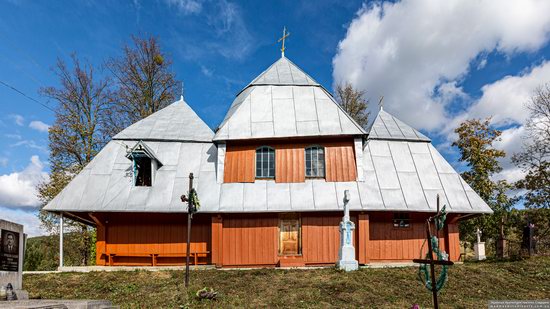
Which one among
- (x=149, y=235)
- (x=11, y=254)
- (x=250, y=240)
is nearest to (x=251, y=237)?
(x=250, y=240)

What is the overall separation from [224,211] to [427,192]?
8.80 metres

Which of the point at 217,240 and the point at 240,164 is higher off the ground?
the point at 240,164

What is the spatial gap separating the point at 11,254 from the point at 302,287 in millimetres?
7964

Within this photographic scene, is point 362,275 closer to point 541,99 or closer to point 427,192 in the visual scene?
Result: point 427,192

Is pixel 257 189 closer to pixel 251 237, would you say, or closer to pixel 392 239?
pixel 251 237

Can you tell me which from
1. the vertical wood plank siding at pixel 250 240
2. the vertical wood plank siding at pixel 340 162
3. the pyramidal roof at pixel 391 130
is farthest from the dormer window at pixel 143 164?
the pyramidal roof at pixel 391 130

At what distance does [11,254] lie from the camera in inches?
386

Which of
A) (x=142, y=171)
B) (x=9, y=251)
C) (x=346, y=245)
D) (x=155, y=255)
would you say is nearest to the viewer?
(x=9, y=251)

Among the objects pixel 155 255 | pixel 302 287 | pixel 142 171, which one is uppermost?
pixel 142 171

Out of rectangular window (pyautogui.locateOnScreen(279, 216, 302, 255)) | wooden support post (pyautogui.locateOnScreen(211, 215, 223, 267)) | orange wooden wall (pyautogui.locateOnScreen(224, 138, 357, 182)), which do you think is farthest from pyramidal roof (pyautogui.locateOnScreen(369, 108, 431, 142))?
wooden support post (pyautogui.locateOnScreen(211, 215, 223, 267))

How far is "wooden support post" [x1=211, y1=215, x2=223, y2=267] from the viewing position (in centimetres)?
1566

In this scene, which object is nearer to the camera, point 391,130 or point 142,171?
point 142,171

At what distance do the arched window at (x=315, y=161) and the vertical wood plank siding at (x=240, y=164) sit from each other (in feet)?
7.87

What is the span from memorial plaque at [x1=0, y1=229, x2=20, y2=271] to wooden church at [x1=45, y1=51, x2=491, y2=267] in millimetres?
5709
